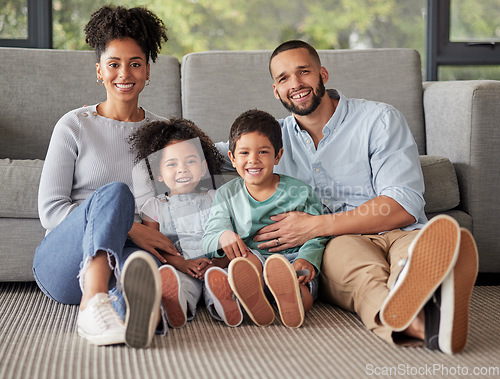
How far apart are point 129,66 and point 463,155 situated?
108 centimetres

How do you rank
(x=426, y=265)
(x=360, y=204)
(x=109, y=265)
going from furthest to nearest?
(x=360, y=204)
(x=109, y=265)
(x=426, y=265)

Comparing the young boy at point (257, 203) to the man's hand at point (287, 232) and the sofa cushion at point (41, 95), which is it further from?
the sofa cushion at point (41, 95)

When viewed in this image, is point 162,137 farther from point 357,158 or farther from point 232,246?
point 357,158

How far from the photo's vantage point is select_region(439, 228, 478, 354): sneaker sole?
3.50 feet

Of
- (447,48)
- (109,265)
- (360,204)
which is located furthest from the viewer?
(447,48)

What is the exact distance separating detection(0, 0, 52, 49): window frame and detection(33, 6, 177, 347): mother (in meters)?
1.54

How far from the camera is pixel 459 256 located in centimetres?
108

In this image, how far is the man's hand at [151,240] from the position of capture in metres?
1.42

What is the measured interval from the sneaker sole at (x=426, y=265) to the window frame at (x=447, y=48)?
7.56 feet

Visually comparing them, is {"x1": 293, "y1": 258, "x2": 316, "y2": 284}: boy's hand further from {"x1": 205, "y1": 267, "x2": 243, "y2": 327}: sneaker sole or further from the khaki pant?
{"x1": 205, "y1": 267, "x2": 243, "y2": 327}: sneaker sole

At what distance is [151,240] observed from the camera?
4.71 feet

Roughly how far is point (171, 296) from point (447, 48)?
8.06 ft

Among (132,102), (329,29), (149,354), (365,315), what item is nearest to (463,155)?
(365,315)

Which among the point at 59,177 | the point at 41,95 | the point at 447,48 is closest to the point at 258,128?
the point at 59,177
